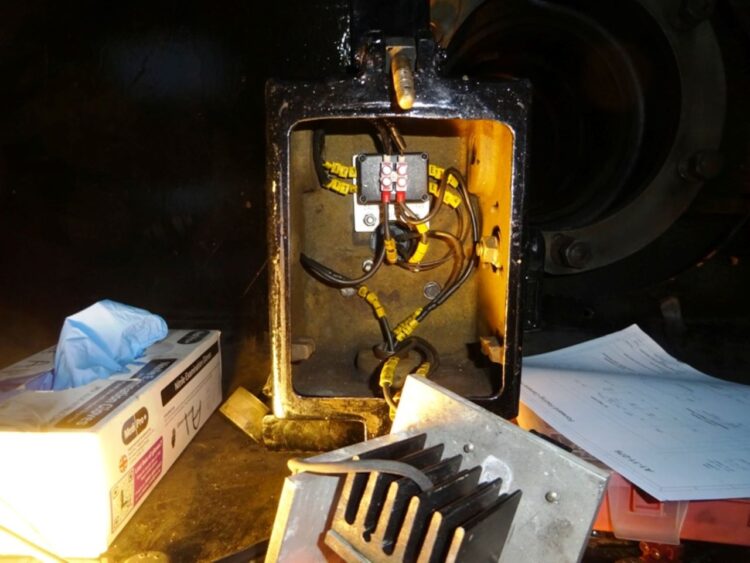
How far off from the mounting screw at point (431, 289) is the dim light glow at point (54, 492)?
1.74 feet

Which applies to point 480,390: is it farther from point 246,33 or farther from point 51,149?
→ point 51,149

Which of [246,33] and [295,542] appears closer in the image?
[295,542]

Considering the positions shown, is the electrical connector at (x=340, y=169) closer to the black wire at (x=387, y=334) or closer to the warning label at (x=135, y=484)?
the black wire at (x=387, y=334)

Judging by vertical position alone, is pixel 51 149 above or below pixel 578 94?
below

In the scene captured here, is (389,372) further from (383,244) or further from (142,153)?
(142,153)

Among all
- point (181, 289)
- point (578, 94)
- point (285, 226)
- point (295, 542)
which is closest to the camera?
point (295, 542)

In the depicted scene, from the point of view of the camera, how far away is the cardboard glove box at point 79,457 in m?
0.55

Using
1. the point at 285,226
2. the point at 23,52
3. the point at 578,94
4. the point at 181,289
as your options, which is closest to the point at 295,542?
the point at 285,226

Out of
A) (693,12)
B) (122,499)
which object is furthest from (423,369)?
(693,12)

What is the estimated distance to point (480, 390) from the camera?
72 cm

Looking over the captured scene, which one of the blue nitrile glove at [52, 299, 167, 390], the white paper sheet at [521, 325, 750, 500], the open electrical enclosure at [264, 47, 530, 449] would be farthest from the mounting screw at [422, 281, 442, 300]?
the blue nitrile glove at [52, 299, 167, 390]

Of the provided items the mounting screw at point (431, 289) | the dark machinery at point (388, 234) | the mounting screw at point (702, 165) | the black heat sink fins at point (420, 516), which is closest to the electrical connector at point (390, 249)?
the dark machinery at point (388, 234)

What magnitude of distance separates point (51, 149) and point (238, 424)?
766mm

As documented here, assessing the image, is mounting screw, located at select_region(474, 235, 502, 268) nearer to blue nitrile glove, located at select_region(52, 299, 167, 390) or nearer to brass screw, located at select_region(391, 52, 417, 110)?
brass screw, located at select_region(391, 52, 417, 110)
